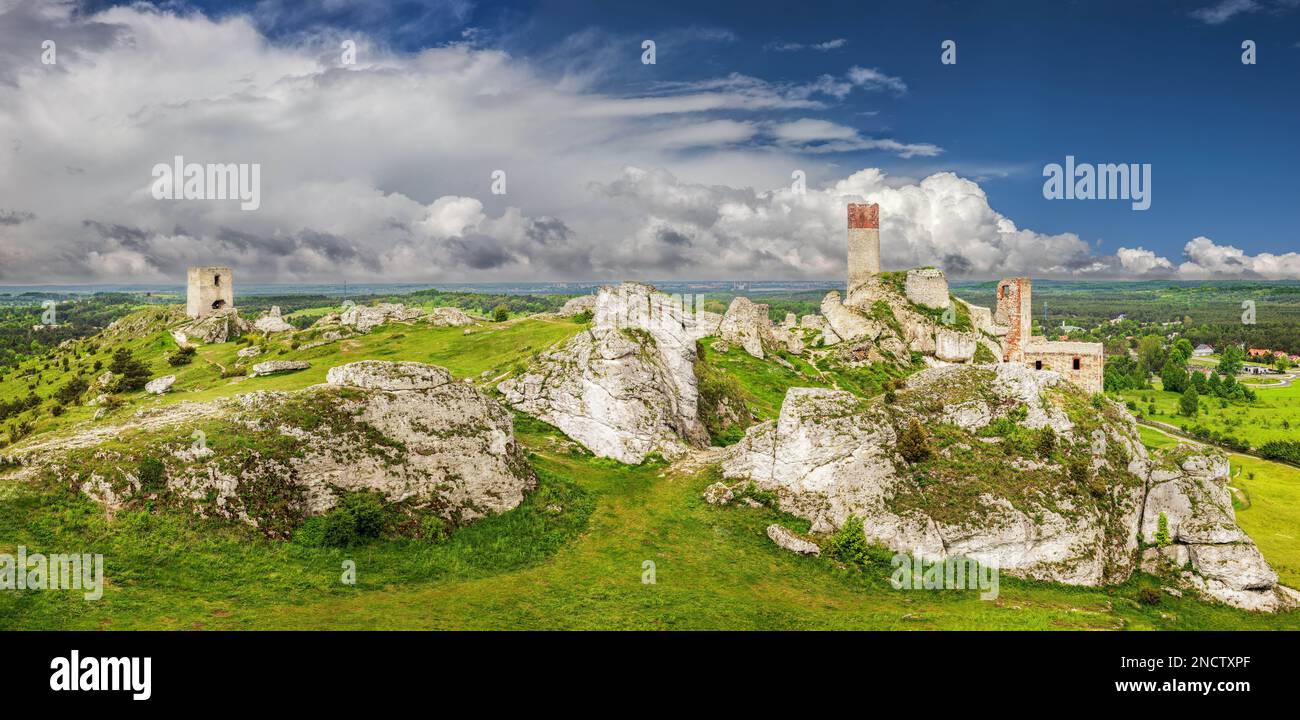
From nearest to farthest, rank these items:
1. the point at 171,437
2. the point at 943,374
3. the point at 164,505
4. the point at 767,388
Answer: the point at 164,505, the point at 171,437, the point at 943,374, the point at 767,388

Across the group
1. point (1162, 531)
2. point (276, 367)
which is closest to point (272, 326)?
point (276, 367)

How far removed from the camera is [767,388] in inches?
2188

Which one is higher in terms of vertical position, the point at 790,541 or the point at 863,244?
the point at 863,244

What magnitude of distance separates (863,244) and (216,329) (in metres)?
70.6

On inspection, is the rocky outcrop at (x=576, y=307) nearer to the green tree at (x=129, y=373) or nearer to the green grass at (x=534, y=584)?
the green tree at (x=129, y=373)

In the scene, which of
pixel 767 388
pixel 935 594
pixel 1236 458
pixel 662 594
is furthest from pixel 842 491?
pixel 1236 458

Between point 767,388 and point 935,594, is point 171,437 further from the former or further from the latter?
point 767,388

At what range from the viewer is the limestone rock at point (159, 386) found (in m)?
45.7

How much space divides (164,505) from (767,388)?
140ft

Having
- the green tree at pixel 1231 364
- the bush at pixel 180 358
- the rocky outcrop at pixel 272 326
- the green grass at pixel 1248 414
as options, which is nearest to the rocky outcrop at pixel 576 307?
the rocky outcrop at pixel 272 326

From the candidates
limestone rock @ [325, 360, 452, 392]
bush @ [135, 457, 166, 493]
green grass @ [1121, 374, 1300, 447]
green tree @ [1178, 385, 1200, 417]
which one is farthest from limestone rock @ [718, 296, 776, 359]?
green tree @ [1178, 385, 1200, 417]

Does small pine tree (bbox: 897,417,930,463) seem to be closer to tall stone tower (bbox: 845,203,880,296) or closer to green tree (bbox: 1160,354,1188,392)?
tall stone tower (bbox: 845,203,880,296)

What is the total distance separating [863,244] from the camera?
7688 centimetres

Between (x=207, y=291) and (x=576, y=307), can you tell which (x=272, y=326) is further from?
(x=576, y=307)
